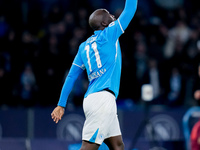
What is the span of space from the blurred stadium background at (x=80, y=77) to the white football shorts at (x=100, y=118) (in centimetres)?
552

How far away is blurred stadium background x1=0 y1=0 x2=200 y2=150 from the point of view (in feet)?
38.8

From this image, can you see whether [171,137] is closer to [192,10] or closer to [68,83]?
[192,10]

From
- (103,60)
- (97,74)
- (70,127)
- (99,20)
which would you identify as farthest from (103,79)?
(70,127)

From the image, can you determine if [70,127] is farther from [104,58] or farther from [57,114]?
[104,58]

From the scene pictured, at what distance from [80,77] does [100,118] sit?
725 cm

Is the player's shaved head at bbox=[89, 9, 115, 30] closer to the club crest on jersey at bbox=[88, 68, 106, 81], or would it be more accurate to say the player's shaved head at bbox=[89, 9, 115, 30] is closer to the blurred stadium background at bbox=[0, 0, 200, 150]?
the club crest on jersey at bbox=[88, 68, 106, 81]

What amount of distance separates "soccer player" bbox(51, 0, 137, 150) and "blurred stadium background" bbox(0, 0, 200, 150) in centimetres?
548

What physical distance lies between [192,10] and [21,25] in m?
5.51

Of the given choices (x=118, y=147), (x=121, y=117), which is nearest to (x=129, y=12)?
(x=118, y=147)

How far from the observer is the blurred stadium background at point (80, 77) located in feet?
38.8

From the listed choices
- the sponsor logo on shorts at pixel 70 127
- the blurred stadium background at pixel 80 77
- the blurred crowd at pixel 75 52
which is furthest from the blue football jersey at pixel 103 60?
the sponsor logo on shorts at pixel 70 127

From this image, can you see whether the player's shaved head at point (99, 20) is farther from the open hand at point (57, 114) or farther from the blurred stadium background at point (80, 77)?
the blurred stadium background at point (80, 77)

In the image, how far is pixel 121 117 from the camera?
39.1 feet

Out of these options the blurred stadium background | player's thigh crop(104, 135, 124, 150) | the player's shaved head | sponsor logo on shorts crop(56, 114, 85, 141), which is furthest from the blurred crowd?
player's thigh crop(104, 135, 124, 150)
